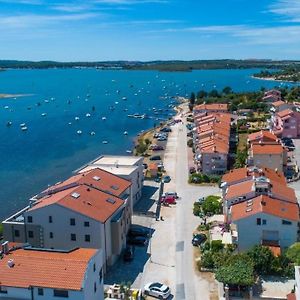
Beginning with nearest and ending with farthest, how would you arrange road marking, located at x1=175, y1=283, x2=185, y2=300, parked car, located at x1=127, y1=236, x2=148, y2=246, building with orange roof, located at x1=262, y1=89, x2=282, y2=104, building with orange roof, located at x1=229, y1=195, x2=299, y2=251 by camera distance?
road marking, located at x1=175, y1=283, x2=185, y2=300
building with orange roof, located at x1=229, y1=195, x2=299, y2=251
parked car, located at x1=127, y1=236, x2=148, y2=246
building with orange roof, located at x1=262, y1=89, x2=282, y2=104

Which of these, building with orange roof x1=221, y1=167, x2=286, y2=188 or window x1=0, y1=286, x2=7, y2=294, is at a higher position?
building with orange roof x1=221, y1=167, x2=286, y2=188

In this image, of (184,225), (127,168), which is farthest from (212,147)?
(184,225)

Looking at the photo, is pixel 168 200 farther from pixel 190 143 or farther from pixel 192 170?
pixel 190 143

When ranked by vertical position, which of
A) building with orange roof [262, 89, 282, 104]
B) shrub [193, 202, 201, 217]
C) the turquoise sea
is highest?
building with orange roof [262, 89, 282, 104]

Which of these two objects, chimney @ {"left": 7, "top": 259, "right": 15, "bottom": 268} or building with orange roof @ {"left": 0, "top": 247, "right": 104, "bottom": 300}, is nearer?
building with orange roof @ {"left": 0, "top": 247, "right": 104, "bottom": 300}

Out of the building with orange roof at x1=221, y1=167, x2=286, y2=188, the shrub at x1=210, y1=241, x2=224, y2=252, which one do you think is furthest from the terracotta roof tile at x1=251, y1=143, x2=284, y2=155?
the shrub at x1=210, y1=241, x2=224, y2=252

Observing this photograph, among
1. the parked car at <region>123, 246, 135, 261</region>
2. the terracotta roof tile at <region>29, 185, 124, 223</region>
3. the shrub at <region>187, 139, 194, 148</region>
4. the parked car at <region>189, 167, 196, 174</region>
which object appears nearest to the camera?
the terracotta roof tile at <region>29, 185, 124, 223</region>

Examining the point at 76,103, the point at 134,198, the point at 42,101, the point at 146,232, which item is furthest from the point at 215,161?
the point at 42,101

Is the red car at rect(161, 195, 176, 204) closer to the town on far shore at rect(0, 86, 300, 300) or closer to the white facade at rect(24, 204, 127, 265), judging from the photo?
the town on far shore at rect(0, 86, 300, 300)
